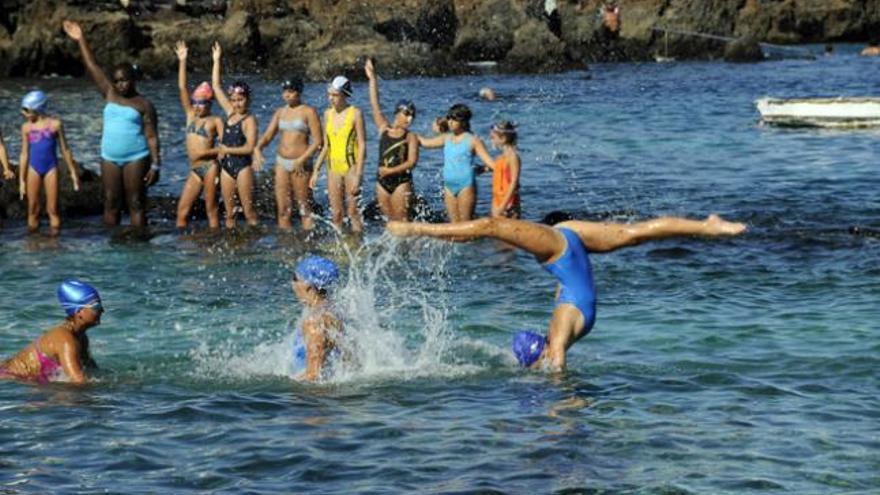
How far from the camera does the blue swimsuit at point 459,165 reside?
1769 cm

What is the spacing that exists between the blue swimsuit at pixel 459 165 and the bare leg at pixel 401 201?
479 mm

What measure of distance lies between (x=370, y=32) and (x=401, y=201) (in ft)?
132

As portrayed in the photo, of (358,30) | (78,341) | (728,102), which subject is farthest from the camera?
(358,30)

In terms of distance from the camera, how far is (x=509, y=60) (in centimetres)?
5472

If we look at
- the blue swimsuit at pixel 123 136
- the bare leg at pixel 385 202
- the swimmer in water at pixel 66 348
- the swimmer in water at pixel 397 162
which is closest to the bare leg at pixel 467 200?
the swimmer in water at pixel 397 162

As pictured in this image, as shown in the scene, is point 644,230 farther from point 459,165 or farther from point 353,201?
point 353,201

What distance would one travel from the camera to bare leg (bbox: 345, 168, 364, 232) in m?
17.7

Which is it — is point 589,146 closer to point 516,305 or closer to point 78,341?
point 516,305

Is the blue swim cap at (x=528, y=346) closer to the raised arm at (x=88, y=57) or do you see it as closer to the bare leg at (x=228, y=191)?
the bare leg at (x=228, y=191)

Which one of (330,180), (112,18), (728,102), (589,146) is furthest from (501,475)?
(112,18)

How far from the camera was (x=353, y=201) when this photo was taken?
58.5 ft

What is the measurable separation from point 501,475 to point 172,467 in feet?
6.89

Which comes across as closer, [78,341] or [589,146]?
[78,341]

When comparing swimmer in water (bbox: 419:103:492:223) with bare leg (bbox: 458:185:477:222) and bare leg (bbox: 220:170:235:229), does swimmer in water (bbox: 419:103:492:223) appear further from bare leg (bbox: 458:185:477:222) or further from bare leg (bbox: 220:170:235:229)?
bare leg (bbox: 220:170:235:229)
